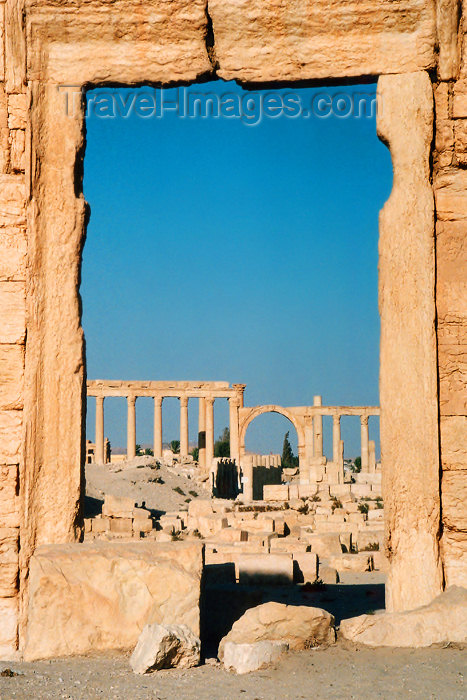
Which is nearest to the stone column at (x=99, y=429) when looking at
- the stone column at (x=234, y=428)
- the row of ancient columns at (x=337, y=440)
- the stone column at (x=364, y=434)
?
the stone column at (x=234, y=428)

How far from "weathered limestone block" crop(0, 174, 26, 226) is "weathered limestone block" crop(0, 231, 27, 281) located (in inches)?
3.0

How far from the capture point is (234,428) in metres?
43.1

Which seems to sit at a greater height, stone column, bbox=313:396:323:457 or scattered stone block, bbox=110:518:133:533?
stone column, bbox=313:396:323:457

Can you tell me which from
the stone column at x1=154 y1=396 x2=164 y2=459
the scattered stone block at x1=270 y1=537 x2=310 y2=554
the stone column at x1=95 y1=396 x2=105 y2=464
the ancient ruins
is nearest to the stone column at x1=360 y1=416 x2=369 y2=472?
the ancient ruins

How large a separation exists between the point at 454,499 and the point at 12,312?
11.8 ft

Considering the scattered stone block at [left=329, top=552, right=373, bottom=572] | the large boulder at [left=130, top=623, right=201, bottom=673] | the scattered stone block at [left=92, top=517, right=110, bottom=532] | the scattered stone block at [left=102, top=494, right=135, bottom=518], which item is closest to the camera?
the large boulder at [left=130, top=623, right=201, bottom=673]

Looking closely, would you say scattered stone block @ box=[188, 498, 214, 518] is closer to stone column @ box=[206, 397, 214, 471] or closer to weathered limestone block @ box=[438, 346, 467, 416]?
weathered limestone block @ box=[438, 346, 467, 416]

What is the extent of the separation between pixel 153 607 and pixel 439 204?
364 cm

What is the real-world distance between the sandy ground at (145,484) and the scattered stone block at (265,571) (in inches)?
696

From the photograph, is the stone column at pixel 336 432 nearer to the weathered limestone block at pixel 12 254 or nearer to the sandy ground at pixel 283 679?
the weathered limestone block at pixel 12 254

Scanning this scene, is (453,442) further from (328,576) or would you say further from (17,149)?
(328,576)

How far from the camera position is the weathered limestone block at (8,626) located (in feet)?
20.0

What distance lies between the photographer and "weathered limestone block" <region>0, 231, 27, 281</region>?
6570 millimetres

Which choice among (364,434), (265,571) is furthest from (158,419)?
(265,571)
